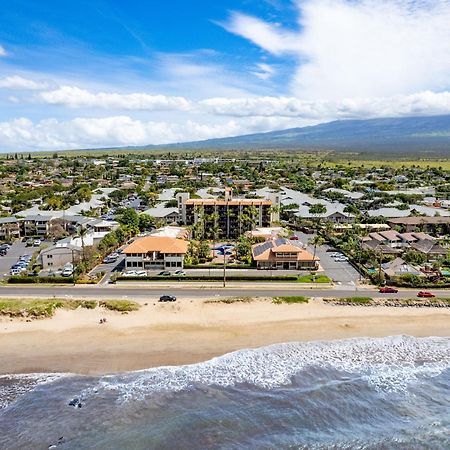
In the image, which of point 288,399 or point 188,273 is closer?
point 288,399

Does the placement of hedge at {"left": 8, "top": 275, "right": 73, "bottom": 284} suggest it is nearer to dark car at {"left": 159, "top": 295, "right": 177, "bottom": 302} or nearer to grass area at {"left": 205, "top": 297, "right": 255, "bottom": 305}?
dark car at {"left": 159, "top": 295, "right": 177, "bottom": 302}

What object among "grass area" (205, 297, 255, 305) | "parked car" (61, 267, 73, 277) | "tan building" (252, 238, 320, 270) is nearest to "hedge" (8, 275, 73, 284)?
"parked car" (61, 267, 73, 277)

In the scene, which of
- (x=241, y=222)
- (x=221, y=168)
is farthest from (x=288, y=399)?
(x=221, y=168)

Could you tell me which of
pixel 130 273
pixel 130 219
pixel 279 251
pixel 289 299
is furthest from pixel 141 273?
pixel 130 219

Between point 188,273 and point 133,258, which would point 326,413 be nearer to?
point 188,273

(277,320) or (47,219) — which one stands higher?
(47,219)

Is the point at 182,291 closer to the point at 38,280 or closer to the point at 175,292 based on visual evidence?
the point at 175,292

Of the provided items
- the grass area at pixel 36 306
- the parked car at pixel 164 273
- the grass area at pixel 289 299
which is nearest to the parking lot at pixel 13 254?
the grass area at pixel 36 306
